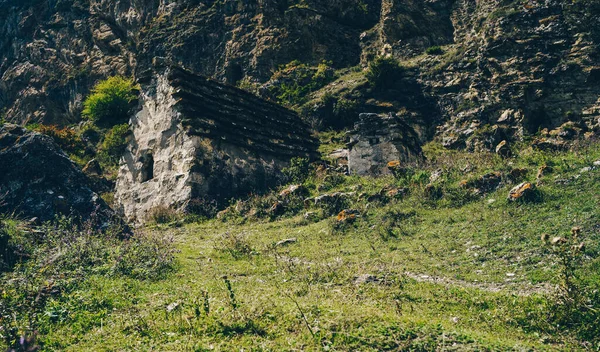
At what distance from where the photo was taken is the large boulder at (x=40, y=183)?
13.6m

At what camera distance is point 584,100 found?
2353cm

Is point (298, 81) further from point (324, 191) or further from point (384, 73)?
point (324, 191)

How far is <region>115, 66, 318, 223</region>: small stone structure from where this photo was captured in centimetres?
1877

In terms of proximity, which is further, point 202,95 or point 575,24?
point 575,24

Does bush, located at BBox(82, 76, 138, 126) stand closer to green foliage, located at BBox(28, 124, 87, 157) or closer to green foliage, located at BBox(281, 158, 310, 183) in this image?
green foliage, located at BBox(28, 124, 87, 157)

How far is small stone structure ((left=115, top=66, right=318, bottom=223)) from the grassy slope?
4158 mm

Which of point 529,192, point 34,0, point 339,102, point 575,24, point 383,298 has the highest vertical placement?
point 34,0

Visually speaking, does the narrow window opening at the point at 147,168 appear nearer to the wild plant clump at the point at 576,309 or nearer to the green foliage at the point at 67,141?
the green foliage at the point at 67,141

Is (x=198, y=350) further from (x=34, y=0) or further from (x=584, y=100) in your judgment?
(x=34, y=0)

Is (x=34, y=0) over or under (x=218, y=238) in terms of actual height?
over

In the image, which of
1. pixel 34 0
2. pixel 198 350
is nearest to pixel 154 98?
pixel 198 350

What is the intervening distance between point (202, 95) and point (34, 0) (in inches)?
1686

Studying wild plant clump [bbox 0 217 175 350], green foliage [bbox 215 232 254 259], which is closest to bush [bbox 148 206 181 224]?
wild plant clump [bbox 0 217 175 350]

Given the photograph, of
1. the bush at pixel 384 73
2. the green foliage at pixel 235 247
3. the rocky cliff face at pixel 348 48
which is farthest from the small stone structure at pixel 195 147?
the rocky cliff face at pixel 348 48
